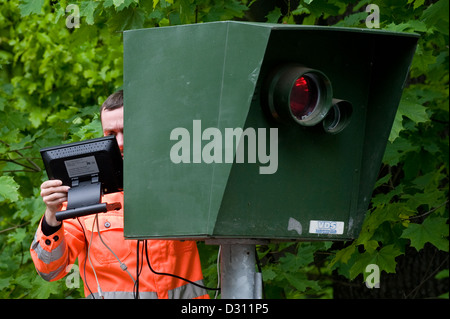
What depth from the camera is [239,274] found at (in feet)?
7.29

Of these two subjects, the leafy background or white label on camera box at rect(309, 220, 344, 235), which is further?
the leafy background

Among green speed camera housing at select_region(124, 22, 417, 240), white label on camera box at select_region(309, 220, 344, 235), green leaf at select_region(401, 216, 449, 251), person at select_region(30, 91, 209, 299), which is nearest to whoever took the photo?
green speed camera housing at select_region(124, 22, 417, 240)

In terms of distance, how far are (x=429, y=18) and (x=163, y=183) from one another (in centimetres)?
178

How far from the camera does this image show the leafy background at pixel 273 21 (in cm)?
334

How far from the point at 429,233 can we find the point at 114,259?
1521 millimetres

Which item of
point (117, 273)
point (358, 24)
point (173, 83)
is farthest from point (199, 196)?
point (358, 24)

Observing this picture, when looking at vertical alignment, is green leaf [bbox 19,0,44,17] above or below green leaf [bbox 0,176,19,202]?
→ above

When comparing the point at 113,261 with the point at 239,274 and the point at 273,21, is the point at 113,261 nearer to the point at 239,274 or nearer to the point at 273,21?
the point at 239,274

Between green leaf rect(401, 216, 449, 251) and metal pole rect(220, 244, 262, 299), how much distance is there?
4.19 feet

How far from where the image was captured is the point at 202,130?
2.07 metres

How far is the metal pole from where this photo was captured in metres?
2.21

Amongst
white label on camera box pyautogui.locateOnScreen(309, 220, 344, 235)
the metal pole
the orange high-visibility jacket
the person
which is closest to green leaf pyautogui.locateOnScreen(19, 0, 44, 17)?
the person

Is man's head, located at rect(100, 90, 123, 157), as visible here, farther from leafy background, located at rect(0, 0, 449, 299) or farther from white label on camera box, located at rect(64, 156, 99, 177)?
leafy background, located at rect(0, 0, 449, 299)

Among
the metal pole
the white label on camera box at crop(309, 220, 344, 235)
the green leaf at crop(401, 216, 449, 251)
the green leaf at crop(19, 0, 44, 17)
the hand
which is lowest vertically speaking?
the metal pole
